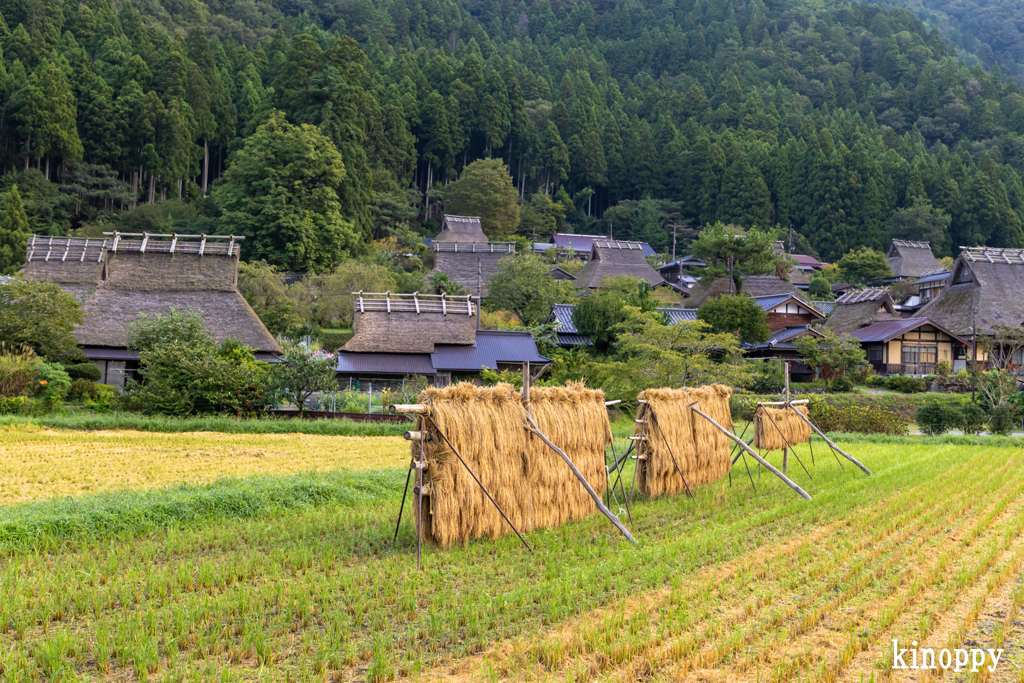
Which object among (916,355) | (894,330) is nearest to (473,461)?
(894,330)

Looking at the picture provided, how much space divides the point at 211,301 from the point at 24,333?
730 cm

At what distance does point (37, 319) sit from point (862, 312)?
36203 millimetres

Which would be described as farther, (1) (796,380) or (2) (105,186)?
(2) (105,186)

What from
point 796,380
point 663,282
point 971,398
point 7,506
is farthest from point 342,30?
point 7,506

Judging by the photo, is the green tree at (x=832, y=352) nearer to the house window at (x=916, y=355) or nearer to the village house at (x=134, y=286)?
the house window at (x=916, y=355)

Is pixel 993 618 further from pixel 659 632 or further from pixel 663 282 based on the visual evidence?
pixel 663 282

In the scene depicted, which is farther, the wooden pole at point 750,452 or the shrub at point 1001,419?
the shrub at point 1001,419

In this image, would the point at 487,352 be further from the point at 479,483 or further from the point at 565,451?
the point at 479,483

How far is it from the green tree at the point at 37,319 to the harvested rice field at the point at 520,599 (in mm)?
15428

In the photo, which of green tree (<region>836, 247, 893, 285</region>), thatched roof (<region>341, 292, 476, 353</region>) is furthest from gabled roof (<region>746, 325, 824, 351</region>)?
green tree (<region>836, 247, 893, 285</region>)

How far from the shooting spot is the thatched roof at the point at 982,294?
3478 cm

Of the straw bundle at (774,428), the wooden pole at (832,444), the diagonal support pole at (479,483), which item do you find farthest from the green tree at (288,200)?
the diagonal support pole at (479,483)

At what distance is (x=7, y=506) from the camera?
8.38 m

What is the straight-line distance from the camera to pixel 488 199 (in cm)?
5797
